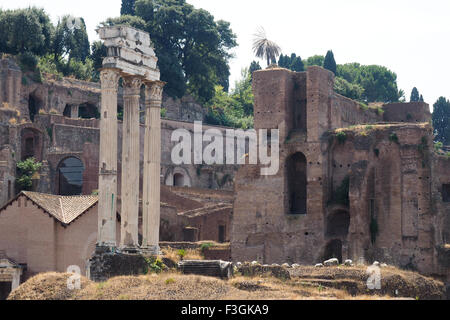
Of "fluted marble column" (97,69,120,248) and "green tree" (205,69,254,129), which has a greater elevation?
"green tree" (205,69,254,129)

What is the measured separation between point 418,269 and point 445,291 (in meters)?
2.42

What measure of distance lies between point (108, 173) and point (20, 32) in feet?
106

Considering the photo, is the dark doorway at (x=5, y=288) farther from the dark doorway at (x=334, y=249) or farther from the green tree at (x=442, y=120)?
the green tree at (x=442, y=120)

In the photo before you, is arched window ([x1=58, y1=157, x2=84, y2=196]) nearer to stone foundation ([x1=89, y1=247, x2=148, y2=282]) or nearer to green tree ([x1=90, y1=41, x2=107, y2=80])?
green tree ([x1=90, y1=41, x2=107, y2=80])

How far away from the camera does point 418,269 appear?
4447 cm

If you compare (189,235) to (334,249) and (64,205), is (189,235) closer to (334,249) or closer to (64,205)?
(334,249)

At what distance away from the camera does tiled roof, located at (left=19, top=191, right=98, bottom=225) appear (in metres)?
39.2

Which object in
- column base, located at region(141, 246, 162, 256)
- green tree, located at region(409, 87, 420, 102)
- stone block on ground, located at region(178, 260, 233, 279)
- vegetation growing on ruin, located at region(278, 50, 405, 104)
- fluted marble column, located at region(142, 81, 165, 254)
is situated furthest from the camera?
green tree, located at region(409, 87, 420, 102)

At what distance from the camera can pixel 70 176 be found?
53.3 m

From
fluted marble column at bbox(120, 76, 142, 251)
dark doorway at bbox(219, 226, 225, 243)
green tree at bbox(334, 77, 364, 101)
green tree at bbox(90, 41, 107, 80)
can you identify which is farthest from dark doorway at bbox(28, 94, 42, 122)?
fluted marble column at bbox(120, 76, 142, 251)

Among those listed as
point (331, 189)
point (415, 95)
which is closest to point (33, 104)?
point (331, 189)

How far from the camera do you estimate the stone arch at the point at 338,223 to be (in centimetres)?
4703

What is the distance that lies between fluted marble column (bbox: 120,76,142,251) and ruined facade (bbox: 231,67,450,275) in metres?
14.2
